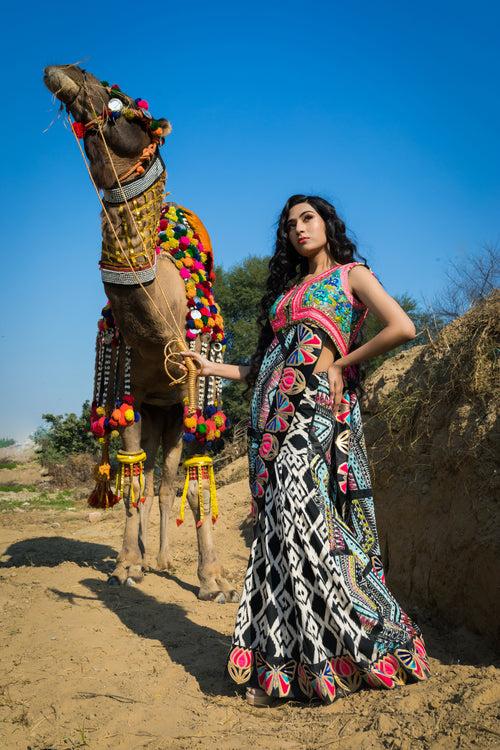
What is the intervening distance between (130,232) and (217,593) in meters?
2.88

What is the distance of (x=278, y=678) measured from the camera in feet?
10.8

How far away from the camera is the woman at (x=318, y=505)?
3.25 m

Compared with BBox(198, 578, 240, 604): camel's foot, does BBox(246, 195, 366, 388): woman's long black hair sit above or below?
above

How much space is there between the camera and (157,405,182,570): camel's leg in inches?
261

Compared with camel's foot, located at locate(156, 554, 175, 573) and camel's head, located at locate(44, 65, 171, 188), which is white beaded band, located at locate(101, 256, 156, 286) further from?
camel's foot, located at locate(156, 554, 175, 573)

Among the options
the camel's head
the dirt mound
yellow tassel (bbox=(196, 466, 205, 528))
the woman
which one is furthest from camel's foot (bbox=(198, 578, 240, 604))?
the camel's head

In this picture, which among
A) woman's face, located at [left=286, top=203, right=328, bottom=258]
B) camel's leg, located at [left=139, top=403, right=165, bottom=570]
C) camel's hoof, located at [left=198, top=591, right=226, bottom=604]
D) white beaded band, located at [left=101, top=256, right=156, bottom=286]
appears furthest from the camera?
camel's leg, located at [left=139, top=403, right=165, bottom=570]

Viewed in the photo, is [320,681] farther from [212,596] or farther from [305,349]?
[212,596]

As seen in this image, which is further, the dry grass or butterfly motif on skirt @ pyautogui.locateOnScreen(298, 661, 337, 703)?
the dry grass

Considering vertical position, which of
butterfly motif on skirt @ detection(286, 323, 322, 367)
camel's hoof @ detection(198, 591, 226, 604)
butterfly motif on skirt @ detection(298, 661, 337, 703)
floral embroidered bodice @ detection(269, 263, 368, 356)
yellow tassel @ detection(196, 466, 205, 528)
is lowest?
butterfly motif on skirt @ detection(298, 661, 337, 703)

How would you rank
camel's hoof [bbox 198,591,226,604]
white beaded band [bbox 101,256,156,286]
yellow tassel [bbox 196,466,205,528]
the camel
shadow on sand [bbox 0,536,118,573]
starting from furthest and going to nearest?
1. shadow on sand [bbox 0,536,118,573]
2. yellow tassel [bbox 196,466,205,528]
3. camel's hoof [bbox 198,591,226,604]
4. white beaded band [bbox 101,256,156,286]
5. the camel

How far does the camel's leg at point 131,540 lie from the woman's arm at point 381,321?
2.80 metres

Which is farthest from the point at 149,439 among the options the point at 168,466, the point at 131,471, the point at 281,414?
the point at 281,414

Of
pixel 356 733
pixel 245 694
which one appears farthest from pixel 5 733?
pixel 356 733
